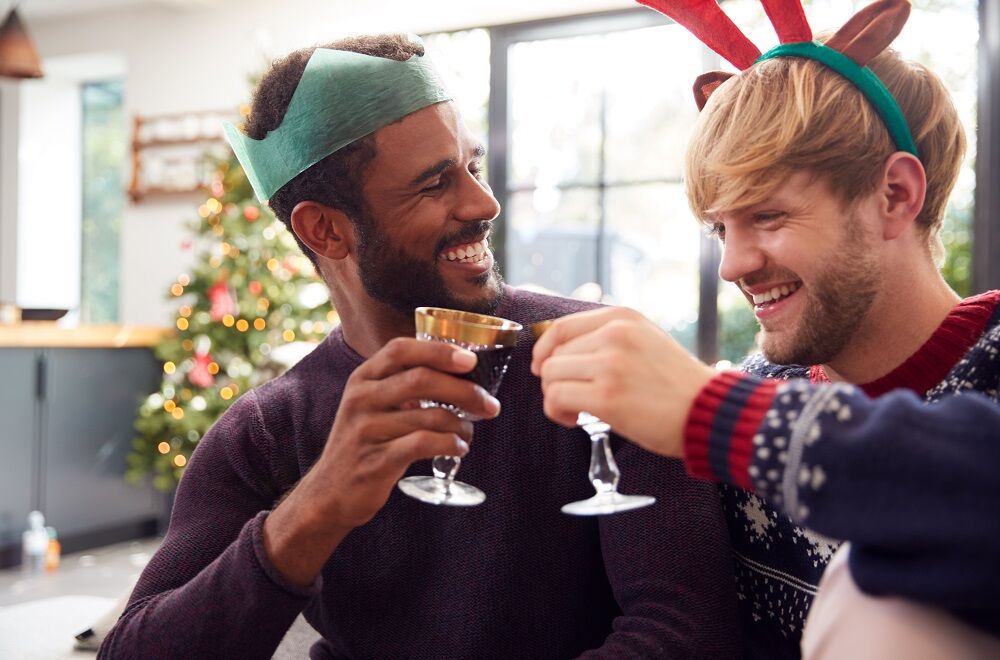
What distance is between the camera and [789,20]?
1.49m

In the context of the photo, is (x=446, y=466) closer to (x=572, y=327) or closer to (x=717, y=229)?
(x=572, y=327)

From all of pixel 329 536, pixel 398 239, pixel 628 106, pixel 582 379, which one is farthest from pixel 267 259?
pixel 582 379

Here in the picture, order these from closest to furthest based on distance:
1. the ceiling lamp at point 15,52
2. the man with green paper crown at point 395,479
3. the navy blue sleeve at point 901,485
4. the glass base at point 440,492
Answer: the navy blue sleeve at point 901,485, the glass base at point 440,492, the man with green paper crown at point 395,479, the ceiling lamp at point 15,52

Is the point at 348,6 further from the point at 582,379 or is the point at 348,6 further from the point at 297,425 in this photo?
the point at 582,379

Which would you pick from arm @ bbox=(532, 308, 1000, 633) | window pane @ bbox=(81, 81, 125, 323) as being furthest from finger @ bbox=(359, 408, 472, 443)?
window pane @ bbox=(81, 81, 125, 323)

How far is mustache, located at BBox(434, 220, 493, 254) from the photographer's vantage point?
1.68m

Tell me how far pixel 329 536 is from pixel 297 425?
0.36 metres

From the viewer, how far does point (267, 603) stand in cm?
137

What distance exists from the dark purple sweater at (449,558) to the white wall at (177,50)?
5403 mm

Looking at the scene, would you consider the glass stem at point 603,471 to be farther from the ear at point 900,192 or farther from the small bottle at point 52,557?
the small bottle at point 52,557

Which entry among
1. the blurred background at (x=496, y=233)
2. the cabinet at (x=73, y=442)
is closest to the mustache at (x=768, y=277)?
the blurred background at (x=496, y=233)

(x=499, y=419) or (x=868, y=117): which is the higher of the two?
(x=868, y=117)

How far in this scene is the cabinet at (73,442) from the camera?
5477 millimetres

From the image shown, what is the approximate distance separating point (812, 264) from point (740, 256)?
0.10 meters
